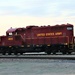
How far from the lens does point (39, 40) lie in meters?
36.7

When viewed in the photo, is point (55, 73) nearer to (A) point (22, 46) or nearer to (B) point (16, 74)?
(B) point (16, 74)

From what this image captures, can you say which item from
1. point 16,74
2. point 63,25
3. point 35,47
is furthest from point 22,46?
point 16,74

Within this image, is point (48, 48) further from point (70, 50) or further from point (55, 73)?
point (55, 73)

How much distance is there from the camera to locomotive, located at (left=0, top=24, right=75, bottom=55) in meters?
35.2

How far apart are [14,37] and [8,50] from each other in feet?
7.82

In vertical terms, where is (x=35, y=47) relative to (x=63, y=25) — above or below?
below

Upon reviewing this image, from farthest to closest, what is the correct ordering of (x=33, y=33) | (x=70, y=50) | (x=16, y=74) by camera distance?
(x=33, y=33) < (x=70, y=50) < (x=16, y=74)

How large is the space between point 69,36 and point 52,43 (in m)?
2.28

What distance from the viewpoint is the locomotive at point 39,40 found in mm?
35219

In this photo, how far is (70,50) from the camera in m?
34.6

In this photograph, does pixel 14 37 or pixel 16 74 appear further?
pixel 14 37

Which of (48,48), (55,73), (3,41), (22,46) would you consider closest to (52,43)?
(48,48)

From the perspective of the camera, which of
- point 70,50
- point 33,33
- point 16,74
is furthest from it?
point 33,33

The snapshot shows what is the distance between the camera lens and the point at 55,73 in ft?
43.6
